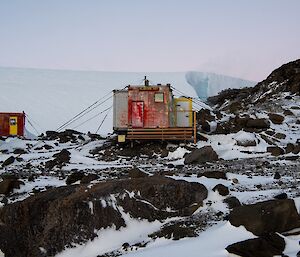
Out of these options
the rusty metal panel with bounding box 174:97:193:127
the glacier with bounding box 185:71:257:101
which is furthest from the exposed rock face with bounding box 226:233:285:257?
the glacier with bounding box 185:71:257:101

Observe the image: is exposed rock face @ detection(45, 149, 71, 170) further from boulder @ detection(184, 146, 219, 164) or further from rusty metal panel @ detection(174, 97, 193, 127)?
rusty metal panel @ detection(174, 97, 193, 127)

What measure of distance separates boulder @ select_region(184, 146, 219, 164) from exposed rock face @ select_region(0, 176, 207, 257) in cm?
651

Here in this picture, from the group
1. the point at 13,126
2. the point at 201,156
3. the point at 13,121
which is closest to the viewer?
the point at 201,156

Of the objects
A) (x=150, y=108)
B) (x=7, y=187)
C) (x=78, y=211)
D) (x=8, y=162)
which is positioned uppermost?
(x=150, y=108)

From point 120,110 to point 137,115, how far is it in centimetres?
90

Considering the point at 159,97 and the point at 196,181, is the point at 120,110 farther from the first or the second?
the point at 196,181

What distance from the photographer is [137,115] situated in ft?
Result: 59.8

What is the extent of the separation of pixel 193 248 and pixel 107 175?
6057mm

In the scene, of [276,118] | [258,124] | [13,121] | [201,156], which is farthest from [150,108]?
[13,121]

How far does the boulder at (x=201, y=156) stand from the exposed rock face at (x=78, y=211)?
6.51 meters

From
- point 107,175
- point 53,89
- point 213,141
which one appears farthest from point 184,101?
point 53,89

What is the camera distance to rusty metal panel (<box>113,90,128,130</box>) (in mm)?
18531

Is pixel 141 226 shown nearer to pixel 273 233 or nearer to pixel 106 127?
pixel 273 233

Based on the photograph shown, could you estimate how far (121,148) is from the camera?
1742 cm
